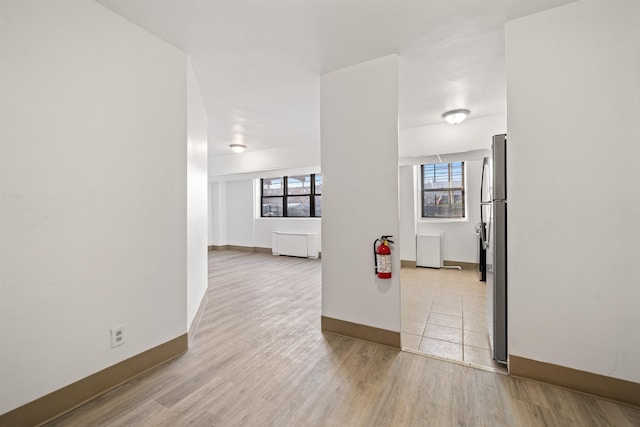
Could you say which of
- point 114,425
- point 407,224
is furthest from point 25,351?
point 407,224

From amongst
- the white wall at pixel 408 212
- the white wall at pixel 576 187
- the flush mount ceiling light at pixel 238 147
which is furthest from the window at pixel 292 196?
the white wall at pixel 576 187

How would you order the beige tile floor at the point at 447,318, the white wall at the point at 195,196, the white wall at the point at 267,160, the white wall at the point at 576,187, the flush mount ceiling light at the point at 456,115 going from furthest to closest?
1. the white wall at the point at 267,160
2. the flush mount ceiling light at the point at 456,115
3. the white wall at the point at 195,196
4. the beige tile floor at the point at 447,318
5. the white wall at the point at 576,187

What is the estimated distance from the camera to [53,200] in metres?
1.63

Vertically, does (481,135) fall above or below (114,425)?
above

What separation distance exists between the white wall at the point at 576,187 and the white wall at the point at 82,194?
8.82 ft

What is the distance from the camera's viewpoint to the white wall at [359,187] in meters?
2.50

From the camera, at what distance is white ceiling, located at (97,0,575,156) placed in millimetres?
1916

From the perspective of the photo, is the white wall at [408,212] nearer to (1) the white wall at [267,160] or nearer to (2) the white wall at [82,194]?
(1) the white wall at [267,160]

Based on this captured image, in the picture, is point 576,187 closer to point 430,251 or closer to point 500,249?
point 500,249

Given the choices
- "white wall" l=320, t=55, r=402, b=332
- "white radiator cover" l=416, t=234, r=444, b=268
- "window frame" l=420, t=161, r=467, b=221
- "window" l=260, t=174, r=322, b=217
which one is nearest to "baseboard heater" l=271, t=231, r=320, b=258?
"window" l=260, t=174, r=322, b=217

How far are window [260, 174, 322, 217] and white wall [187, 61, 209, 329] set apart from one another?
4.52 m

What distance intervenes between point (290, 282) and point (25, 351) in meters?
3.50

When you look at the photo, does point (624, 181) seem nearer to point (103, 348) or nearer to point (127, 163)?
point (127, 163)

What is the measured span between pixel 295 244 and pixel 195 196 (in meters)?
4.71
